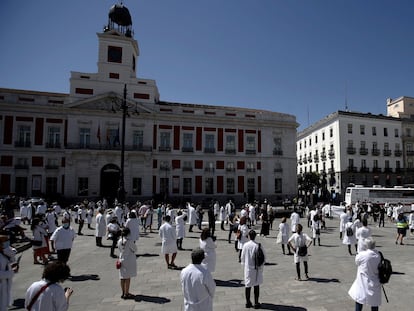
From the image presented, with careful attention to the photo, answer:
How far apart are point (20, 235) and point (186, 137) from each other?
26928 mm

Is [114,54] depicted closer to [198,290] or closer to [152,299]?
[152,299]

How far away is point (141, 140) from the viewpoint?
36.8 m

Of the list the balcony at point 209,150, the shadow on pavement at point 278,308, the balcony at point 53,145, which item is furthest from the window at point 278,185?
the shadow on pavement at point 278,308

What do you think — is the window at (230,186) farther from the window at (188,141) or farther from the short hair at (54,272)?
the short hair at (54,272)

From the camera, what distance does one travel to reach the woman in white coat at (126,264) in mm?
6273

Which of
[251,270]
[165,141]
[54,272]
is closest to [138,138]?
[165,141]

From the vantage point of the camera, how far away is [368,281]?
193 inches

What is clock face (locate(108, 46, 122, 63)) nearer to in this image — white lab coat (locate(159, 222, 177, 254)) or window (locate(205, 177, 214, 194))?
window (locate(205, 177, 214, 194))

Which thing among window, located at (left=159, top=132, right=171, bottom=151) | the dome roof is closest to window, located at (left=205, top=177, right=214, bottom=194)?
window, located at (left=159, top=132, right=171, bottom=151)

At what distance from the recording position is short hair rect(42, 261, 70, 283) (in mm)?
3373

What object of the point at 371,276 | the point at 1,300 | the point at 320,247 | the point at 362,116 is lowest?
the point at 320,247

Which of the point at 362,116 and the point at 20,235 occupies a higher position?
the point at 362,116

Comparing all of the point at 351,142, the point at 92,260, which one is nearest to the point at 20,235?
the point at 92,260

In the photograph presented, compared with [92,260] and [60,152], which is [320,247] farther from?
[60,152]
